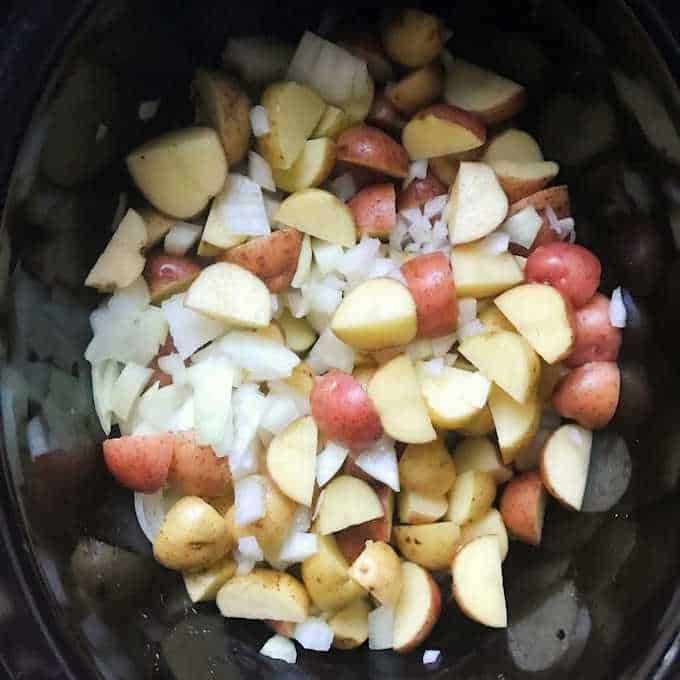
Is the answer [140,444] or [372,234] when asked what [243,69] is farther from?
[140,444]

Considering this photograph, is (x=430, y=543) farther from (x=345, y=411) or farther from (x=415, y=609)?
(x=345, y=411)

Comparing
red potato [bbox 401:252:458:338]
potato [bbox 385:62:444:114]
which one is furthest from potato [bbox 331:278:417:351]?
potato [bbox 385:62:444:114]

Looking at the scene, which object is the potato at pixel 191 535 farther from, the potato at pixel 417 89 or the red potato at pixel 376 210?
the potato at pixel 417 89

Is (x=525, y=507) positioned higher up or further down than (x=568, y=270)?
further down

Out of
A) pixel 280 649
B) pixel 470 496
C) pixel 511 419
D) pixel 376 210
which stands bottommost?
pixel 280 649

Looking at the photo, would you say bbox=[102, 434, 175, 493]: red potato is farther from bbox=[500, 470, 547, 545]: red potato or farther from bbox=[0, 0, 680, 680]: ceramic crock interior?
bbox=[500, 470, 547, 545]: red potato

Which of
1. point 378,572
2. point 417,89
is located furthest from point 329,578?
point 417,89

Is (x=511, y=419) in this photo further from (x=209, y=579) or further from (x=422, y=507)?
(x=209, y=579)

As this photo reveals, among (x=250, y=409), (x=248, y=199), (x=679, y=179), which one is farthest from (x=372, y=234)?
(x=679, y=179)
